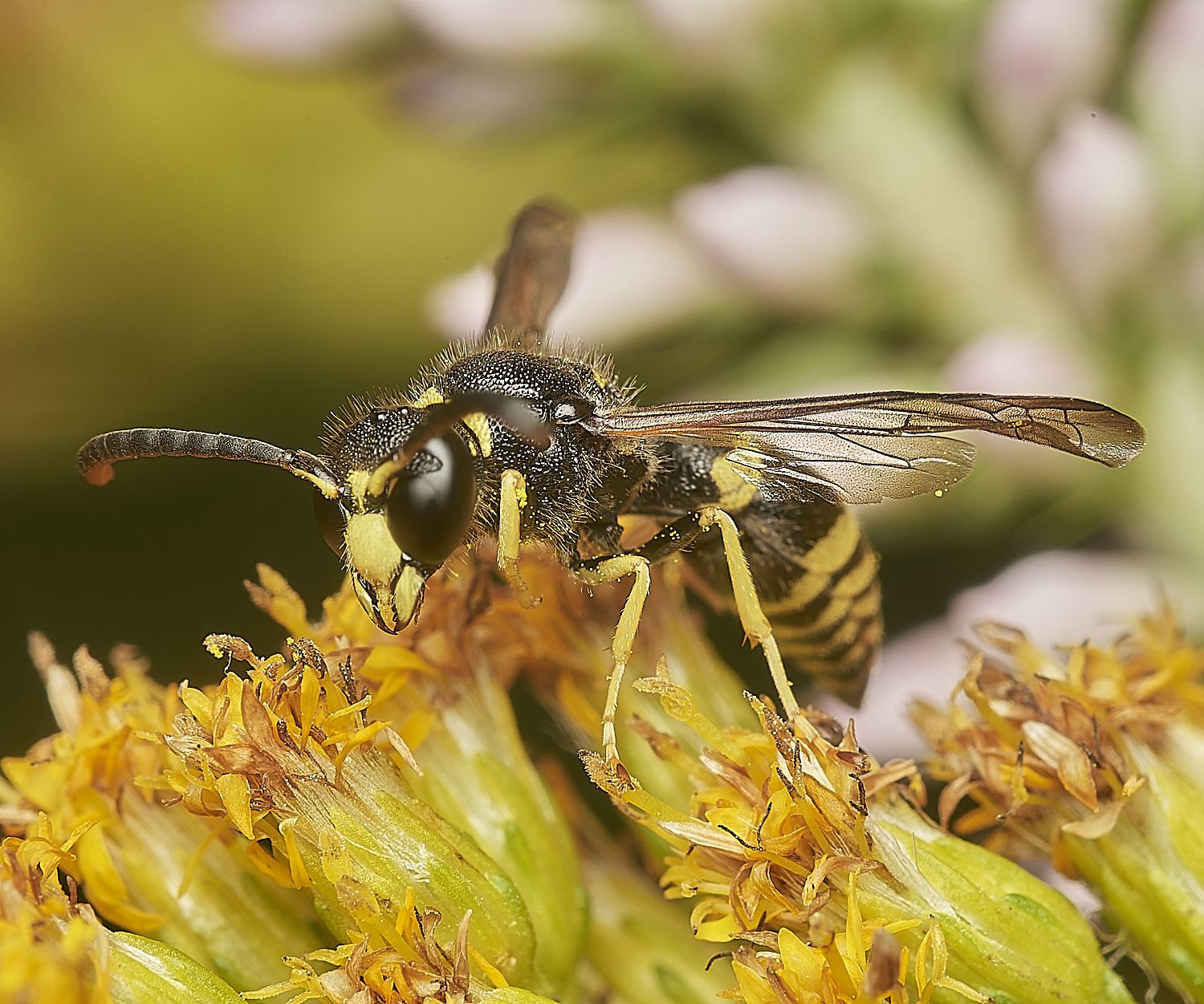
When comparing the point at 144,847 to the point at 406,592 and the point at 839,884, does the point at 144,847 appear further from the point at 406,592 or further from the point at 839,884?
the point at 839,884

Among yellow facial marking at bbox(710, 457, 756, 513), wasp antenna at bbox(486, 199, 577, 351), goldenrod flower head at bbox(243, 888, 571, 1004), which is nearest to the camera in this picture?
goldenrod flower head at bbox(243, 888, 571, 1004)

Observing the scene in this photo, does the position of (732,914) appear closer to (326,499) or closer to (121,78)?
(326,499)

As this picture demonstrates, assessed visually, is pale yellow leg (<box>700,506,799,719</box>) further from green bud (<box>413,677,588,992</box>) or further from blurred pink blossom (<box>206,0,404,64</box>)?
blurred pink blossom (<box>206,0,404,64</box>)

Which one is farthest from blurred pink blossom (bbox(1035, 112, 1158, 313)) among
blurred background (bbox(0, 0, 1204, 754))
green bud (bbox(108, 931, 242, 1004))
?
green bud (bbox(108, 931, 242, 1004))

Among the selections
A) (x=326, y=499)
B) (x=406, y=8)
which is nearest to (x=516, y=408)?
(x=326, y=499)

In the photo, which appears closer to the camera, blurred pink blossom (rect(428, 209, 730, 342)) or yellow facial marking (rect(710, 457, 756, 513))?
yellow facial marking (rect(710, 457, 756, 513))

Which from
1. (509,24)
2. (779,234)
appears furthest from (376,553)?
(509,24)

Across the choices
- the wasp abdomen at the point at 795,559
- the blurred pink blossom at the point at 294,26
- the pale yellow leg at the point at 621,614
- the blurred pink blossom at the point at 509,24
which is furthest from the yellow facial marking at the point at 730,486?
the blurred pink blossom at the point at 294,26

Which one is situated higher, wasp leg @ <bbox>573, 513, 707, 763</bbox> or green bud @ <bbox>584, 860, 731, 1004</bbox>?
wasp leg @ <bbox>573, 513, 707, 763</bbox>
